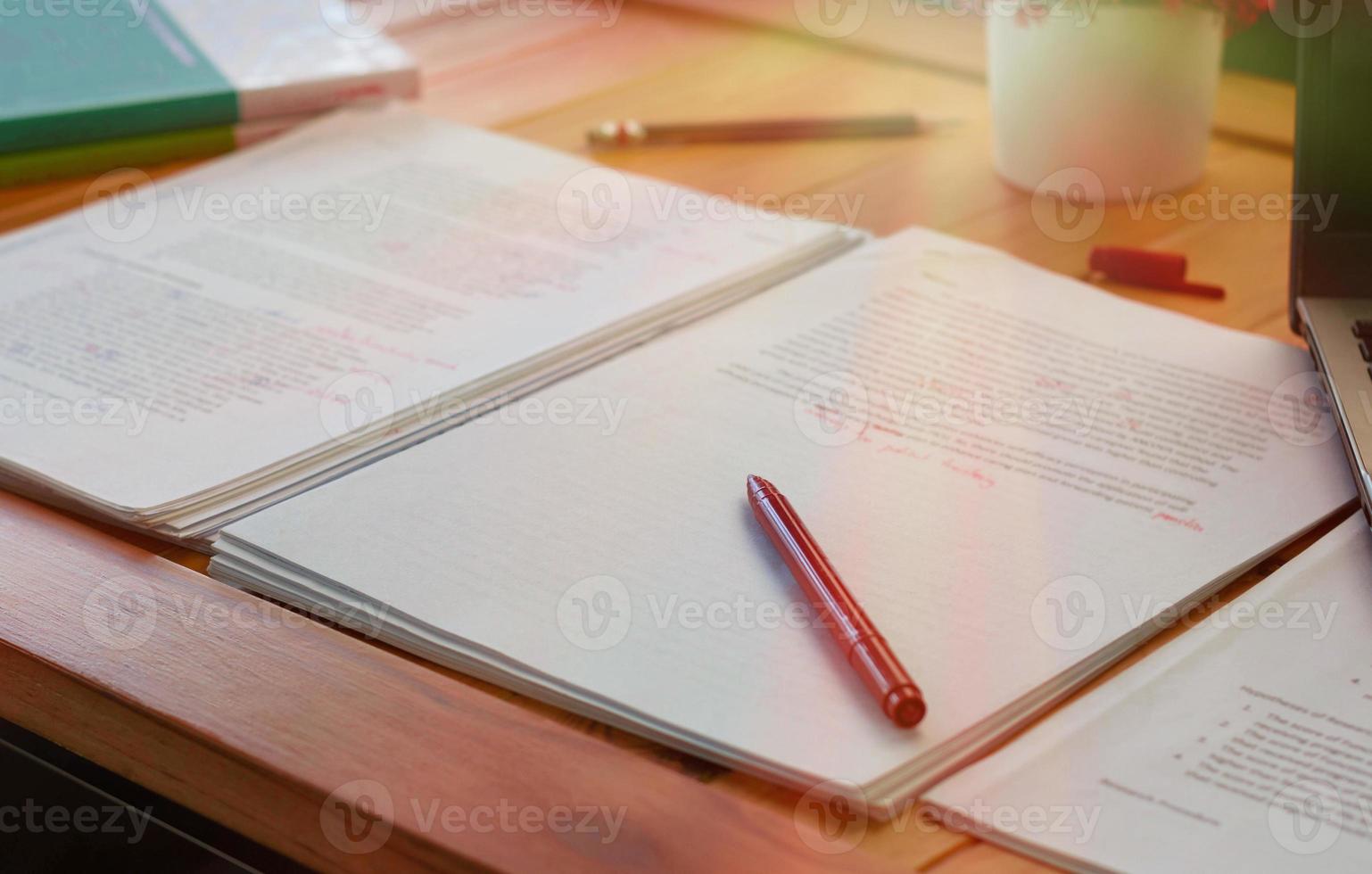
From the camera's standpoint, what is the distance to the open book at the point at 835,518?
0.48 m

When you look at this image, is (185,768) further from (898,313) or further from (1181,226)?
(1181,226)

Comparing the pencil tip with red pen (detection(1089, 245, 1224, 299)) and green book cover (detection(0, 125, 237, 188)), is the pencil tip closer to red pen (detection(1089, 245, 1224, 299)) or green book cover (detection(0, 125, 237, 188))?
red pen (detection(1089, 245, 1224, 299))

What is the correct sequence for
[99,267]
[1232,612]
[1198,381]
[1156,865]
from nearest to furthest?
[1156,865] → [1232,612] → [1198,381] → [99,267]

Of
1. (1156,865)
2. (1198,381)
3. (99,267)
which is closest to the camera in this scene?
(1156,865)

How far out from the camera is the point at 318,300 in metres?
0.79

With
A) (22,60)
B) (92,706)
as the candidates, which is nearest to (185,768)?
(92,706)

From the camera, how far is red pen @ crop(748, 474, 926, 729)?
46cm

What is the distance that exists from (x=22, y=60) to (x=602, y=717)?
0.80m

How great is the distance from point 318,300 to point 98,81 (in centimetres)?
36

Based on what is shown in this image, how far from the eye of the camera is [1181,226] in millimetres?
906

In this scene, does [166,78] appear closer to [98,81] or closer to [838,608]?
[98,81]

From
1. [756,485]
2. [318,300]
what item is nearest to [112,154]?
[318,300]

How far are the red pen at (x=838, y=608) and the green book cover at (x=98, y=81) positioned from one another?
641 mm

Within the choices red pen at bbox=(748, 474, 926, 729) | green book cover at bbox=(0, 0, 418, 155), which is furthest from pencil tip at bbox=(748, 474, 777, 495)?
green book cover at bbox=(0, 0, 418, 155)
